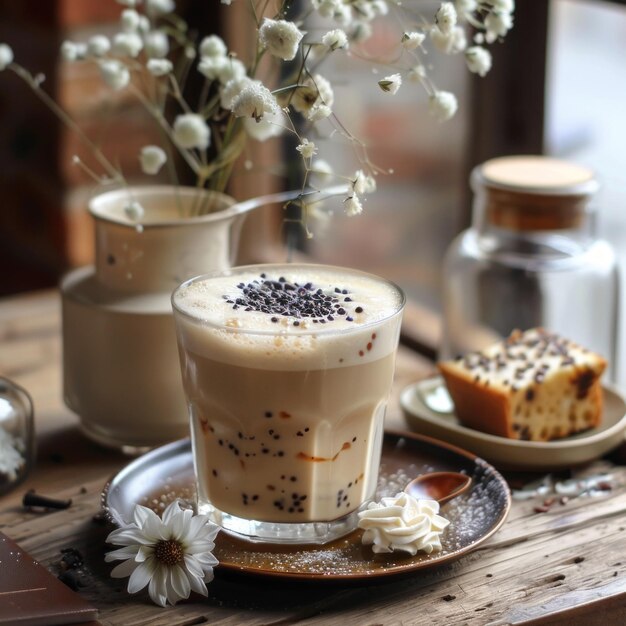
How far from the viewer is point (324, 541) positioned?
35.1 inches

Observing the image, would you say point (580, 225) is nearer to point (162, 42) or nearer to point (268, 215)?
point (162, 42)

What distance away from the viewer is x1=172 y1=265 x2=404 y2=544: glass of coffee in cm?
83

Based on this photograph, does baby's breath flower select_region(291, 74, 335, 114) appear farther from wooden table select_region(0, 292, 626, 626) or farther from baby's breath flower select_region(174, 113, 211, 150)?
wooden table select_region(0, 292, 626, 626)

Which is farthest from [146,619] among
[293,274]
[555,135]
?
[555,135]

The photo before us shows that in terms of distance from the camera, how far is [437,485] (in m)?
0.98

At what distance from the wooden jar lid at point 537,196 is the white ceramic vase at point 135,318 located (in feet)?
1.08

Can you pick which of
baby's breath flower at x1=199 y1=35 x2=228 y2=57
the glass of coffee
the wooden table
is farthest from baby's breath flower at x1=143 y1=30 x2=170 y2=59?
the wooden table

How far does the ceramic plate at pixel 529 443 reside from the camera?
1041 millimetres

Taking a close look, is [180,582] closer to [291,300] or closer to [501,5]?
[291,300]

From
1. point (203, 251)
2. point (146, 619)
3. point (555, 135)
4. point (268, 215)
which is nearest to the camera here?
point (146, 619)

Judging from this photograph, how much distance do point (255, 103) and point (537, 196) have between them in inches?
21.0

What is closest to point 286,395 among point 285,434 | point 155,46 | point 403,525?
point 285,434

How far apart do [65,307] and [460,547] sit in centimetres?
49

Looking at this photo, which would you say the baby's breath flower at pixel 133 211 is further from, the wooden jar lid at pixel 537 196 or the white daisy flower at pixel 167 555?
the wooden jar lid at pixel 537 196
